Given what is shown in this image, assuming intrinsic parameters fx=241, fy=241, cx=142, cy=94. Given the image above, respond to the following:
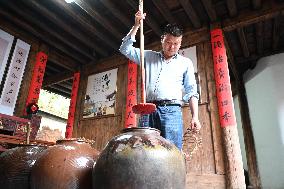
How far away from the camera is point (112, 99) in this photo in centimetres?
782

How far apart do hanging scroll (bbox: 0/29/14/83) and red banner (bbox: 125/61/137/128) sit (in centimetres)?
359

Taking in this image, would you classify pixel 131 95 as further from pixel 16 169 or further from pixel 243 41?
pixel 16 169

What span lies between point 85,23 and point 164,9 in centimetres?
232

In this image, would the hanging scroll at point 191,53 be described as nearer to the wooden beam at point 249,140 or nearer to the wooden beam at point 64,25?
the wooden beam at point 64,25

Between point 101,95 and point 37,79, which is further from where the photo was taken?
point 101,95

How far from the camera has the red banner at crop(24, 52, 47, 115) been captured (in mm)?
7640

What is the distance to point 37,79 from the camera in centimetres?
786

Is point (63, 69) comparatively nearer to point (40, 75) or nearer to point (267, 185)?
point (40, 75)

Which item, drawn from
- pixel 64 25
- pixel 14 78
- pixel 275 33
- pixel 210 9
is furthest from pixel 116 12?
pixel 275 33

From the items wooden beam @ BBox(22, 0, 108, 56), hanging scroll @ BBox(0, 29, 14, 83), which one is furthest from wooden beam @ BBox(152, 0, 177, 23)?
hanging scroll @ BBox(0, 29, 14, 83)

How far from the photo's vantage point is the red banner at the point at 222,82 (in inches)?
216

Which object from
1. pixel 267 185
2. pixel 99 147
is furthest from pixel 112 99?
pixel 267 185

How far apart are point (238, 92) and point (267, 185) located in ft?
11.2

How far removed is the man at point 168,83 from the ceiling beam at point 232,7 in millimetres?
3655
